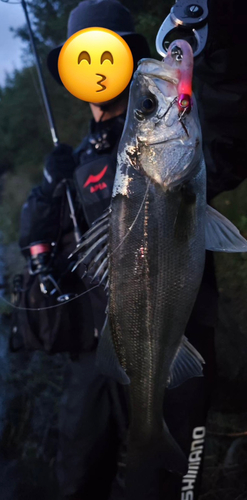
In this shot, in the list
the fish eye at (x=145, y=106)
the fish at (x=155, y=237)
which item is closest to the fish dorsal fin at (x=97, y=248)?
the fish at (x=155, y=237)

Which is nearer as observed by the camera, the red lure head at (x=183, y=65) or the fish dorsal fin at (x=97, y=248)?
the red lure head at (x=183, y=65)

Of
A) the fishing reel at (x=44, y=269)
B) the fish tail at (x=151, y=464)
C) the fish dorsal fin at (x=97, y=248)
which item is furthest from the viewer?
the fishing reel at (x=44, y=269)

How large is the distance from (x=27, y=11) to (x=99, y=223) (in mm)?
1514

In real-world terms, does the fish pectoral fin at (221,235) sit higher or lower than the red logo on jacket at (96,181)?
lower

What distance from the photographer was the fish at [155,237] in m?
1.10

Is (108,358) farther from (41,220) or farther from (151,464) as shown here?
(41,220)

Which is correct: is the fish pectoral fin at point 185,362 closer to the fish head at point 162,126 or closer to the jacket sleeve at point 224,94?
the fish head at point 162,126

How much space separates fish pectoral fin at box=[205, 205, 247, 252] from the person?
507mm

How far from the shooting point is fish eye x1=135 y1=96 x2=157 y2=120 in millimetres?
1099

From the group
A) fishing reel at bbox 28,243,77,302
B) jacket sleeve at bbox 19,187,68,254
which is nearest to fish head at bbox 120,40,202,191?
fishing reel at bbox 28,243,77,302

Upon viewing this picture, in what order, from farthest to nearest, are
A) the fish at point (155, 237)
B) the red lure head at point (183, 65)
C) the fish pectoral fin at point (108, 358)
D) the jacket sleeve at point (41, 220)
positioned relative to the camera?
the jacket sleeve at point (41, 220)
the fish pectoral fin at point (108, 358)
the fish at point (155, 237)
the red lure head at point (183, 65)

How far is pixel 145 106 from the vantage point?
43.7 inches

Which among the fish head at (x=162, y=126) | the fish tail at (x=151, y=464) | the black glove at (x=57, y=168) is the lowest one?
the fish tail at (x=151, y=464)

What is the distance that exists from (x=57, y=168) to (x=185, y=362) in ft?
4.65
